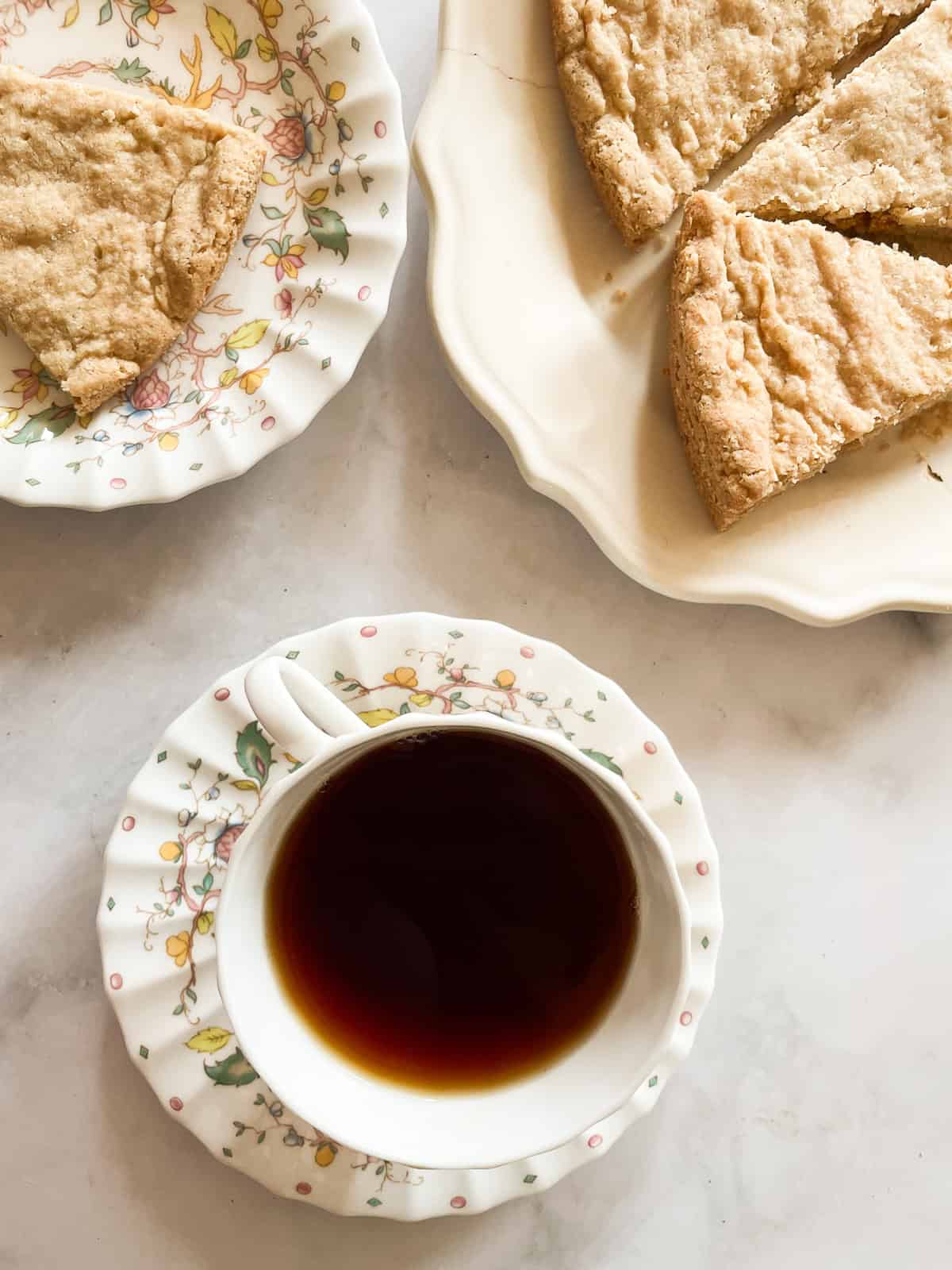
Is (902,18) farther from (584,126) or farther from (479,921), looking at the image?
(479,921)

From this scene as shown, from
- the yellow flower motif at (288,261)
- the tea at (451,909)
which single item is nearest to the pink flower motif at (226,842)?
the tea at (451,909)

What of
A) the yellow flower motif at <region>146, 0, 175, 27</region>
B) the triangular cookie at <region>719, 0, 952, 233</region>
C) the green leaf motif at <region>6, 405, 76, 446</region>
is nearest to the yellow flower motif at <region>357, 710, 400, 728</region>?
the green leaf motif at <region>6, 405, 76, 446</region>

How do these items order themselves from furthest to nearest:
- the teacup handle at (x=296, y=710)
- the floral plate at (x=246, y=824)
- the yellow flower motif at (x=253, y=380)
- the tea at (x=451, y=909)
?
the yellow flower motif at (x=253, y=380), the floral plate at (x=246, y=824), the tea at (x=451, y=909), the teacup handle at (x=296, y=710)

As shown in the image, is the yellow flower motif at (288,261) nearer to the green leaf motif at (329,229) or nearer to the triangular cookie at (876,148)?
the green leaf motif at (329,229)

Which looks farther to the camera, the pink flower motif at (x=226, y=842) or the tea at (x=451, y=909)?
the pink flower motif at (x=226, y=842)

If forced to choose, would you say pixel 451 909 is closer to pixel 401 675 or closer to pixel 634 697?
pixel 401 675

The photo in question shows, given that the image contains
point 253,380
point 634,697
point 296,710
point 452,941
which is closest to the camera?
point 296,710

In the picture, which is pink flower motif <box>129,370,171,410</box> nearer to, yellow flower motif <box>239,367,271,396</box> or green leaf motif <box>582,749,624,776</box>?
yellow flower motif <box>239,367,271,396</box>

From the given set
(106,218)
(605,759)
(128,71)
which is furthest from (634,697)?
(128,71)
